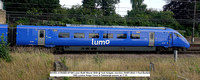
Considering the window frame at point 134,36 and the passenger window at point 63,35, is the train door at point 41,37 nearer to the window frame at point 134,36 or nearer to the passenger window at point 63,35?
the passenger window at point 63,35

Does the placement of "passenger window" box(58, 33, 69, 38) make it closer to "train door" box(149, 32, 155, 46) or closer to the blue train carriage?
the blue train carriage

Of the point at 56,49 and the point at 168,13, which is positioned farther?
the point at 168,13

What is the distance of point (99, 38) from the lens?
16453 millimetres

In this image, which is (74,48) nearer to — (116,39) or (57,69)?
(116,39)

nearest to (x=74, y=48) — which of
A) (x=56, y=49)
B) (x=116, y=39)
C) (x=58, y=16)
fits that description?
(x=56, y=49)

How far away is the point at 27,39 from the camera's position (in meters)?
15.4

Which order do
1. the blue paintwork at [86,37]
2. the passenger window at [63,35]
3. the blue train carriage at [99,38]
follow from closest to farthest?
the blue paintwork at [86,37], the blue train carriage at [99,38], the passenger window at [63,35]

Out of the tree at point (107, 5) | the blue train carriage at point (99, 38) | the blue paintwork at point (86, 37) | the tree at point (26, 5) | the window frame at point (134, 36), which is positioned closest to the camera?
the blue paintwork at point (86, 37)

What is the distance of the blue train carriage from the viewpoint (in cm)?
1560

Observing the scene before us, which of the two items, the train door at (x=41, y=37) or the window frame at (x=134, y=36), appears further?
the window frame at (x=134, y=36)

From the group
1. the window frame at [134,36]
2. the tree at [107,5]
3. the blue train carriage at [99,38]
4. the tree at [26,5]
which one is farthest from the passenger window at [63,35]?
the tree at [107,5]

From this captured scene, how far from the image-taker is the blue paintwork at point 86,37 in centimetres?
1548

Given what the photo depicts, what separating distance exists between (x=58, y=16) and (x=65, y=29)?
72.0 ft

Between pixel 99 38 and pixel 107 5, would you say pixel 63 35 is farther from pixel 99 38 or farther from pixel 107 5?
pixel 107 5
